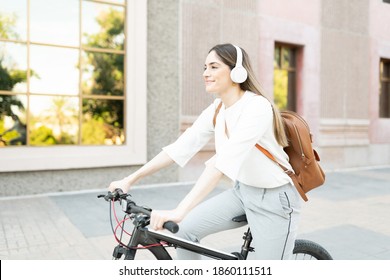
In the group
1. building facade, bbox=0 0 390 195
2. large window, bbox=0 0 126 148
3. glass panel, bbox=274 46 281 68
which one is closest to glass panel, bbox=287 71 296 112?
building facade, bbox=0 0 390 195

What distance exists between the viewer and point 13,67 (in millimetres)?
7871

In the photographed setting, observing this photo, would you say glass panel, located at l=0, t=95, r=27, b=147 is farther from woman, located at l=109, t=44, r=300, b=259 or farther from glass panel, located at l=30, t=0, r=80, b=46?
woman, located at l=109, t=44, r=300, b=259

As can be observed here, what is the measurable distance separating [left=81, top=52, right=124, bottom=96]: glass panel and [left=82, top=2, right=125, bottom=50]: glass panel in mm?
226

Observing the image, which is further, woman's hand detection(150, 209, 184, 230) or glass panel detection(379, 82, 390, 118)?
glass panel detection(379, 82, 390, 118)

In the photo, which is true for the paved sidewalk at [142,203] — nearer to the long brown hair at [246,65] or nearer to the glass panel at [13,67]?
the glass panel at [13,67]

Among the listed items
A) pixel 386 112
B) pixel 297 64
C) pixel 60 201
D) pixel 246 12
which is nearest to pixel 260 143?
pixel 60 201

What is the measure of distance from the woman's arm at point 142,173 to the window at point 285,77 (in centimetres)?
937

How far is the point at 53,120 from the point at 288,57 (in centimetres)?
684

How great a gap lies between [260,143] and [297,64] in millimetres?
10286

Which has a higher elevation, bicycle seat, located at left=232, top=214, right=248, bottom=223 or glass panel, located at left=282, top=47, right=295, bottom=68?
glass panel, located at left=282, top=47, right=295, bottom=68

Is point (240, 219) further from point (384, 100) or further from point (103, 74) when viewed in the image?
point (384, 100)

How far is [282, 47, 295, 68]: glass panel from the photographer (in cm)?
1180

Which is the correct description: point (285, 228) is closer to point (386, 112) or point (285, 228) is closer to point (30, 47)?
point (30, 47)

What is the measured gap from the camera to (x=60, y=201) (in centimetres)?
743
